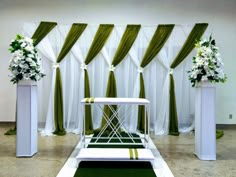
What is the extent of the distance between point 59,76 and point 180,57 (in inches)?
108

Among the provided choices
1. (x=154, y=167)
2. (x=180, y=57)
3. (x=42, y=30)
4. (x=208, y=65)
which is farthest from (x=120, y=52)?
(x=154, y=167)

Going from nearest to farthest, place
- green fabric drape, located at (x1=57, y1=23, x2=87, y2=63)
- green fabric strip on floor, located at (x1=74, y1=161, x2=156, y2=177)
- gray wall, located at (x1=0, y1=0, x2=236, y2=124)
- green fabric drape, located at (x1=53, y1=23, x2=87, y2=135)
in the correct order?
green fabric strip on floor, located at (x1=74, y1=161, x2=156, y2=177), green fabric drape, located at (x1=53, y1=23, x2=87, y2=135), green fabric drape, located at (x1=57, y1=23, x2=87, y2=63), gray wall, located at (x1=0, y1=0, x2=236, y2=124)

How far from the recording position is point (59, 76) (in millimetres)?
6320

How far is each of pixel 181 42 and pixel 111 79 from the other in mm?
1813

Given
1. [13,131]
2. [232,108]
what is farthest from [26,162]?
[232,108]

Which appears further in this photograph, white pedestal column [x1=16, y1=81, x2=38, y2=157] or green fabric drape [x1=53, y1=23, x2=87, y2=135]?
green fabric drape [x1=53, y1=23, x2=87, y2=135]

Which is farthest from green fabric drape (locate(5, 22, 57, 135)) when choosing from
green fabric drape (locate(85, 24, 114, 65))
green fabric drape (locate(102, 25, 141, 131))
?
green fabric drape (locate(102, 25, 141, 131))

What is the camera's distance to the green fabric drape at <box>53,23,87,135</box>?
6238 mm

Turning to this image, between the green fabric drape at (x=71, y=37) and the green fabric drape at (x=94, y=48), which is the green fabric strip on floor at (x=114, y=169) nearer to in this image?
the green fabric drape at (x=94, y=48)

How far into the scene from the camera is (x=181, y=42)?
21.2ft

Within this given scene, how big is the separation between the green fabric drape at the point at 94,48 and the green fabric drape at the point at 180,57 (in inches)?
65.2

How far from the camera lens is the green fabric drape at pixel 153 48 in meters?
6.37

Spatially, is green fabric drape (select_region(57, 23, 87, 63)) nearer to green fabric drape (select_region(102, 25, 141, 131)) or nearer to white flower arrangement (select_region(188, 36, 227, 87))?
green fabric drape (select_region(102, 25, 141, 131))

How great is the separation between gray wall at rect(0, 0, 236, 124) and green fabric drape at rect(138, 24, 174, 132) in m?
0.39
